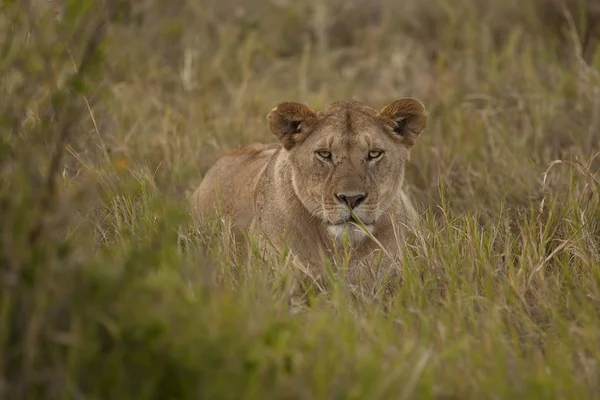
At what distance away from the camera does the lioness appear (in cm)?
447

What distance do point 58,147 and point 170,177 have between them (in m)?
3.12

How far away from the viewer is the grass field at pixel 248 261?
283 cm

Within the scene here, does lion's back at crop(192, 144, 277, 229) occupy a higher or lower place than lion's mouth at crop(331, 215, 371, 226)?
lower

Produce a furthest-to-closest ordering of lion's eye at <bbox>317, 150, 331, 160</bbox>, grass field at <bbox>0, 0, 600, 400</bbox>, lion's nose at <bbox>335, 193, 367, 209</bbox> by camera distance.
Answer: lion's eye at <bbox>317, 150, 331, 160</bbox>
lion's nose at <bbox>335, 193, 367, 209</bbox>
grass field at <bbox>0, 0, 600, 400</bbox>

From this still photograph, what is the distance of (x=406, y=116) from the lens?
4863 mm

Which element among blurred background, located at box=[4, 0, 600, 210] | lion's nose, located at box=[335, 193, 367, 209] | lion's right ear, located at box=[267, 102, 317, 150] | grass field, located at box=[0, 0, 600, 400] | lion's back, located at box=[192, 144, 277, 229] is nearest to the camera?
grass field, located at box=[0, 0, 600, 400]

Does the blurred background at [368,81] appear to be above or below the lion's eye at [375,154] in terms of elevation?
below

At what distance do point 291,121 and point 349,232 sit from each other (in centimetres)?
62

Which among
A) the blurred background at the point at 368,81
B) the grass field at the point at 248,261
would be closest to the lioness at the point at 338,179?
the grass field at the point at 248,261

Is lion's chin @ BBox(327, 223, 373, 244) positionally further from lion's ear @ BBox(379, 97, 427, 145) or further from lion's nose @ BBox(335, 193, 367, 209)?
lion's ear @ BBox(379, 97, 427, 145)

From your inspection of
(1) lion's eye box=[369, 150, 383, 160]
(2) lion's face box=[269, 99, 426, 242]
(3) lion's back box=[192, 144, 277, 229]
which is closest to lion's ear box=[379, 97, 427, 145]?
(2) lion's face box=[269, 99, 426, 242]

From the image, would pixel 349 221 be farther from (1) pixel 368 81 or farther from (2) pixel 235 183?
(1) pixel 368 81

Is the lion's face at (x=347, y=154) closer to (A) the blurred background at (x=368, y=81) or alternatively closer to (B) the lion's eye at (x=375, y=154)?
(B) the lion's eye at (x=375, y=154)

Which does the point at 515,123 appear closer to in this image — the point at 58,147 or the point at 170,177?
the point at 170,177
